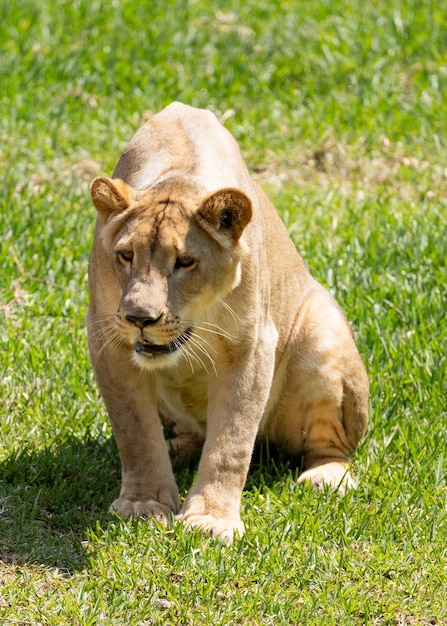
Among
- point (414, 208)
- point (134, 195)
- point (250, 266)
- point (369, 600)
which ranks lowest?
point (369, 600)

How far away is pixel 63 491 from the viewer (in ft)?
17.5

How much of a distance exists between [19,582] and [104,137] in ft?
17.7

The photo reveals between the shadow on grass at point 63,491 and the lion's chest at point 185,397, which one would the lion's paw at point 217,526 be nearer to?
the shadow on grass at point 63,491

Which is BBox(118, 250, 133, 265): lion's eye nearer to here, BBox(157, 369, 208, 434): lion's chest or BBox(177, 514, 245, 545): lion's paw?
BBox(157, 369, 208, 434): lion's chest

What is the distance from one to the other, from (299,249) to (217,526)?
10.3 feet

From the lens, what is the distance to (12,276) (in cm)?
730

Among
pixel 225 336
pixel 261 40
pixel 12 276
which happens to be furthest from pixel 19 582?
pixel 261 40

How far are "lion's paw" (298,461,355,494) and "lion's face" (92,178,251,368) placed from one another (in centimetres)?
113

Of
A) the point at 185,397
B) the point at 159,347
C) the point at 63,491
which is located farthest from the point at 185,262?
the point at 63,491

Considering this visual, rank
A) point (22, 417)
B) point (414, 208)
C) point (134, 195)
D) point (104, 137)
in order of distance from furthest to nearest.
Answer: point (104, 137) → point (414, 208) → point (22, 417) → point (134, 195)

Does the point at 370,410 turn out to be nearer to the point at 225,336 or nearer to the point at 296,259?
the point at 296,259

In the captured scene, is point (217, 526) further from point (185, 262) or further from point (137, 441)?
point (185, 262)

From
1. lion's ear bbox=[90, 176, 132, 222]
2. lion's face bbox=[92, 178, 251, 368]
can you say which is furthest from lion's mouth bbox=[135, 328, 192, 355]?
lion's ear bbox=[90, 176, 132, 222]

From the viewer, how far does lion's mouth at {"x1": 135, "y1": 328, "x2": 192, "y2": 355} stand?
188 inches
